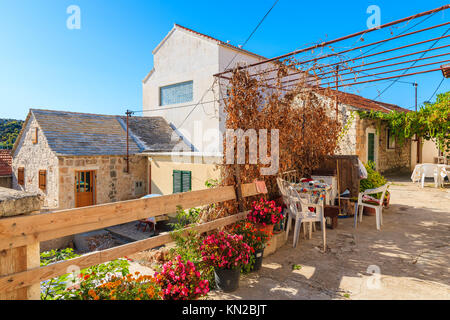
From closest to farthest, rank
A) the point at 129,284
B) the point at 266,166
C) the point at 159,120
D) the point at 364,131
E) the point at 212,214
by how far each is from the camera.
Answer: the point at 129,284 < the point at 212,214 < the point at 266,166 < the point at 364,131 < the point at 159,120

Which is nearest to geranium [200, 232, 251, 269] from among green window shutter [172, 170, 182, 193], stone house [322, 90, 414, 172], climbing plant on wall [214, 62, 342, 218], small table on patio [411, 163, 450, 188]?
climbing plant on wall [214, 62, 342, 218]

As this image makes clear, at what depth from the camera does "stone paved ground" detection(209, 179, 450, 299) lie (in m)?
2.79

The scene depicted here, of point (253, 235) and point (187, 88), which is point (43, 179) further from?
point (253, 235)

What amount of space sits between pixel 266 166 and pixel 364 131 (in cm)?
955

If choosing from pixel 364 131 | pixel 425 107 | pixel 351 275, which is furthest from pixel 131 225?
pixel 425 107

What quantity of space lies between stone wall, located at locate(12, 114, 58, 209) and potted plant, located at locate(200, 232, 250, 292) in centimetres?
1047

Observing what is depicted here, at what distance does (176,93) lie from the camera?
1606 cm

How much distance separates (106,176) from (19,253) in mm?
11432

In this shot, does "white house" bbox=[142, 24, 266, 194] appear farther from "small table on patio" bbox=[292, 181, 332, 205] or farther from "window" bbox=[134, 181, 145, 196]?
"small table on patio" bbox=[292, 181, 332, 205]

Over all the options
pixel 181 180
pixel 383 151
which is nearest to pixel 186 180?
pixel 181 180

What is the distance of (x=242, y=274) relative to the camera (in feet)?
10.5

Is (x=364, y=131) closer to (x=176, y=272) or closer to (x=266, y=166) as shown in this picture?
(x=266, y=166)

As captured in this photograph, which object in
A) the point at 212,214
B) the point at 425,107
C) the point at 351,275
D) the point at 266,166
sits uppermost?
the point at 425,107
